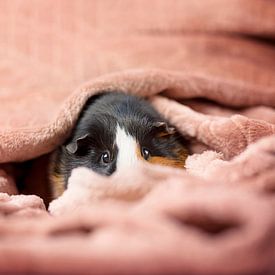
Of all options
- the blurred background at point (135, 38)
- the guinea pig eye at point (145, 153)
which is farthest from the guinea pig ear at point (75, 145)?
the blurred background at point (135, 38)

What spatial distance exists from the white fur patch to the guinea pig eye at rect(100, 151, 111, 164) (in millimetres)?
52

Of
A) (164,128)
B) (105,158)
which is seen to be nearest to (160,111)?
(164,128)

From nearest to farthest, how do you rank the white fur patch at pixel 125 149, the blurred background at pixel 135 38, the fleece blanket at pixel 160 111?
the fleece blanket at pixel 160 111 → the white fur patch at pixel 125 149 → the blurred background at pixel 135 38

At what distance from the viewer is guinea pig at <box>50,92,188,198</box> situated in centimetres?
134

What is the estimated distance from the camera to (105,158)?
1.34 metres

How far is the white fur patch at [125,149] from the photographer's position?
1.22 m

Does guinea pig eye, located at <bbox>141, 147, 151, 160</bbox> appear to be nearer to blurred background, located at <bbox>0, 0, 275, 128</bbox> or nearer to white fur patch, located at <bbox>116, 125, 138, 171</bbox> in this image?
white fur patch, located at <bbox>116, 125, 138, 171</bbox>

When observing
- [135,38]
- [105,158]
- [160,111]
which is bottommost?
[105,158]

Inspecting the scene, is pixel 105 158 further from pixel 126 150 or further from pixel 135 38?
pixel 135 38

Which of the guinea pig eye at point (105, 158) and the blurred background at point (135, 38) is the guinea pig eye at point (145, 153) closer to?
the guinea pig eye at point (105, 158)

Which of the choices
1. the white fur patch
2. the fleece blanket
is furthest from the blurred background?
the white fur patch

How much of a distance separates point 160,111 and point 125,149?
0.81 ft

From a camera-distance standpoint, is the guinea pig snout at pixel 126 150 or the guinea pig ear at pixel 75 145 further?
the guinea pig ear at pixel 75 145

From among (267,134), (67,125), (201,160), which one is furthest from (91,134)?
(267,134)
